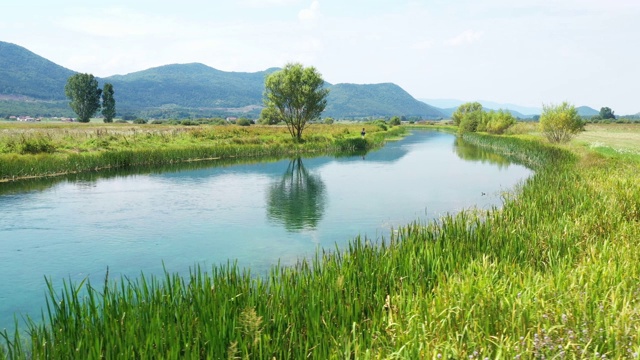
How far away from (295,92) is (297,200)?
3477cm

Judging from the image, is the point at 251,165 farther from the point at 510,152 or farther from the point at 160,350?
the point at 160,350

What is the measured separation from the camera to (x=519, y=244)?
33.5ft

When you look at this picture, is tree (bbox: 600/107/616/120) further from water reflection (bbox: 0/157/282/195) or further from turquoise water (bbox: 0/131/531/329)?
water reflection (bbox: 0/157/282/195)

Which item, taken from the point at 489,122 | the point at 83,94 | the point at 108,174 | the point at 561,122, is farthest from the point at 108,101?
the point at 561,122

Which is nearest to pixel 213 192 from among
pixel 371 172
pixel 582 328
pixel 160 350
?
pixel 371 172

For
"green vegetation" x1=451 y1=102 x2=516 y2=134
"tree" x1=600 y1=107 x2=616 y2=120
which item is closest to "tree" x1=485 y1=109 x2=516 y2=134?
"green vegetation" x1=451 y1=102 x2=516 y2=134

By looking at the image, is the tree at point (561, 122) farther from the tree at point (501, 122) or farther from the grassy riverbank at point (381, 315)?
the grassy riverbank at point (381, 315)

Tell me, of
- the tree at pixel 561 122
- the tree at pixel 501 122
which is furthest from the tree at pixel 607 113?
the tree at pixel 561 122

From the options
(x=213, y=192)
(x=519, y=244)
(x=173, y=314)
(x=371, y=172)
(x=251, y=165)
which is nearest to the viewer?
(x=173, y=314)

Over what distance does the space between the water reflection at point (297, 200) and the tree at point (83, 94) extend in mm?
102758

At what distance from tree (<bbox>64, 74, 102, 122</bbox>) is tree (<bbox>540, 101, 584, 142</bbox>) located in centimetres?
10864

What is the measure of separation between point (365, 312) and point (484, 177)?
2784cm

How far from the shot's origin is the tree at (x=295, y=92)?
57.2 metres

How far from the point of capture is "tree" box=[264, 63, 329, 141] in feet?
188
